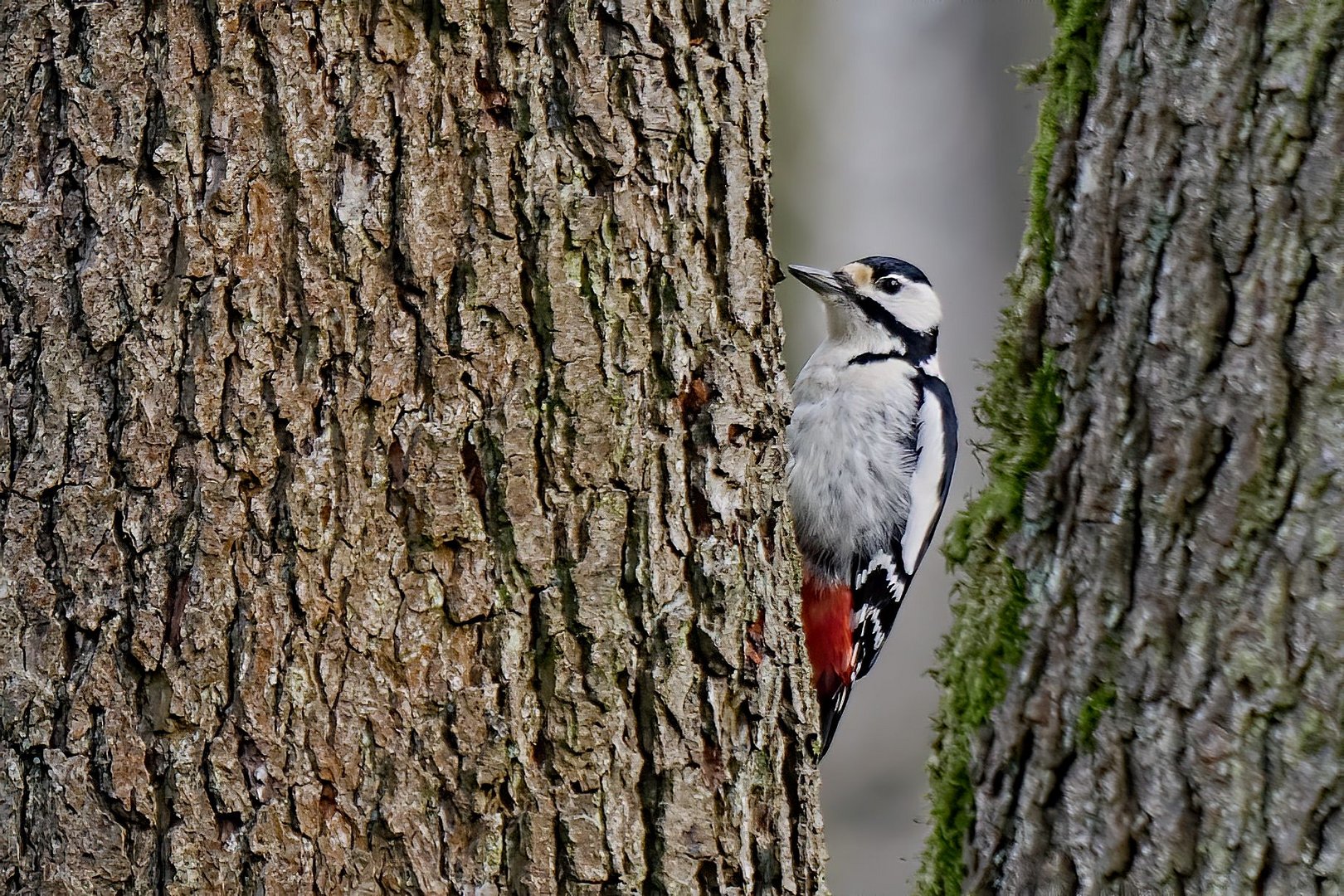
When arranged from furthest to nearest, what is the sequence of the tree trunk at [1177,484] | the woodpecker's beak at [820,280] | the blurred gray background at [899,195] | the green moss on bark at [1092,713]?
the blurred gray background at [899,195] < the woodpecker's beak at [820,280] < the green moss on bark at [1092,713] < the tree trunk at [1177,484]

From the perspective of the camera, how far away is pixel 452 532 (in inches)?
71.0

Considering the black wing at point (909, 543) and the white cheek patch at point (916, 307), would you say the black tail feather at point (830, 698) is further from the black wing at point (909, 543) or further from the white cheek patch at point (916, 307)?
the white cheek patch at point (916, 307)

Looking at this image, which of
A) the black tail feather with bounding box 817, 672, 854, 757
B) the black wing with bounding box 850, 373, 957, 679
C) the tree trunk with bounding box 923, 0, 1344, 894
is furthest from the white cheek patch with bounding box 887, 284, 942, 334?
the tree trunk with bounding box 923, 0, 1344, 894

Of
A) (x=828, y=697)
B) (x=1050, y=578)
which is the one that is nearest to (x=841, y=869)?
(x=828, y=697)

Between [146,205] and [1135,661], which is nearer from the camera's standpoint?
[146,205]

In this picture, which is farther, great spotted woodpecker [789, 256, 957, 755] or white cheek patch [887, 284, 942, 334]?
white cheek patch [887, 284, 942, 334]

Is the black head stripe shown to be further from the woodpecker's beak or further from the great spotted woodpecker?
the woodpecker's beak

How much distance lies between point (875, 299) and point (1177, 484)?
212 cm

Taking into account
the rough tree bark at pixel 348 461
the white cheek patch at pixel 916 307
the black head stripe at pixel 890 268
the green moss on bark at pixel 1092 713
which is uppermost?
the black head stripe at pixel 890 268

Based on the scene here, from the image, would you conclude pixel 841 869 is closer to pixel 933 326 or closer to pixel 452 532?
pixel 933 326

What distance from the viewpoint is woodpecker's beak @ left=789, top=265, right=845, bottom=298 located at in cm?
388

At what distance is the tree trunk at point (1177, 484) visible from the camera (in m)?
1.83

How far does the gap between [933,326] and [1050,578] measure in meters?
2.20

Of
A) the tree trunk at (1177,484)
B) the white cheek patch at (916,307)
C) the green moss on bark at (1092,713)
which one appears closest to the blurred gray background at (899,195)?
the white cheek patch at (916,307)
